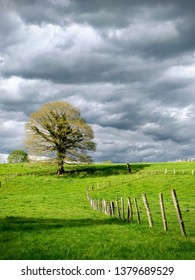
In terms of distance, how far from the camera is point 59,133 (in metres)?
80.5

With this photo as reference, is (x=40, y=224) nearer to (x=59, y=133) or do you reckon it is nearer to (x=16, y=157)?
(x=59, y=133)

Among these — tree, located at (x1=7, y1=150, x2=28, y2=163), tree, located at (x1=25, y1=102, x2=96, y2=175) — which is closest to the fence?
tree, located at (x1=25, y1=102, x2=96, y2=175)

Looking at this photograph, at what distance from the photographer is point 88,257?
12250mm

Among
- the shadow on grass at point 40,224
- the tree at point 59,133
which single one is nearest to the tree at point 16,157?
the tree at point 59,133

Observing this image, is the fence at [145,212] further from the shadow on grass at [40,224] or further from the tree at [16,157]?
the tree at [16,157]

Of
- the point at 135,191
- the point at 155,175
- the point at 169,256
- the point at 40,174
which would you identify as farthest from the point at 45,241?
the point at 40,174

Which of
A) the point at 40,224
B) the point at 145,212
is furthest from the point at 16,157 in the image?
the point at 40,224

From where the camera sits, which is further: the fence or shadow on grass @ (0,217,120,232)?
shadow on grass @ (0,217,120,232)

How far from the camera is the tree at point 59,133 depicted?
8075 centimetres

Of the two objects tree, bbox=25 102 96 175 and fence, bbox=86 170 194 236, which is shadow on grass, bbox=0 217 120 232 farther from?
tree, bbox=25 102 96 175

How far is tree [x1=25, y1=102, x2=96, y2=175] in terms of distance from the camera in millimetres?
80750

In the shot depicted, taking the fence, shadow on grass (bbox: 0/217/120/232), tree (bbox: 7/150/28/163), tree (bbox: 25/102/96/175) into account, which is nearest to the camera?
the fence

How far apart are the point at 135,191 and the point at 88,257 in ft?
166

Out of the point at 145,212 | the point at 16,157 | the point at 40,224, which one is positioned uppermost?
the point at 16,157
